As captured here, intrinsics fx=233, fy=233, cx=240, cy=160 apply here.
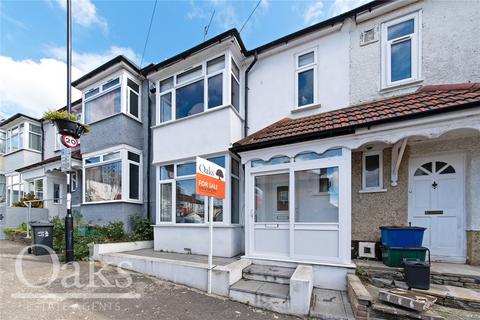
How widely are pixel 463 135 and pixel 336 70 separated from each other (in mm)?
3437

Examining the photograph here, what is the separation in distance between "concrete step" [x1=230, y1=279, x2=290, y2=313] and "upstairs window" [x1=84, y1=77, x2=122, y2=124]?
7860 millimetres

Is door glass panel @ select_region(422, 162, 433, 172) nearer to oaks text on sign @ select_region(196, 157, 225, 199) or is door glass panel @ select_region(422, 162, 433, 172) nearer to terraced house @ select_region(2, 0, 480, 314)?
terraced house @ select_region(2, 0, 480, 314)

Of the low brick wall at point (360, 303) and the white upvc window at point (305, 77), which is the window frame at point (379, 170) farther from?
the low brick wall at point (360, 303)

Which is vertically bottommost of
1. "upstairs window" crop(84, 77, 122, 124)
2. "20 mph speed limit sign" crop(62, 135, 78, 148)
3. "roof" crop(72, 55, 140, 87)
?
"20 mph speed limit sign" crop(62, 135, 78, 148)

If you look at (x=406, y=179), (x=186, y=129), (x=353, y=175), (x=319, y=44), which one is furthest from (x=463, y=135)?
(x=186, y=129)

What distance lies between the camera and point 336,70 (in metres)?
6.86

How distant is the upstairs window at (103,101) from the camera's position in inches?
366

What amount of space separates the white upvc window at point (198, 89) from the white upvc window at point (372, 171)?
4.25m

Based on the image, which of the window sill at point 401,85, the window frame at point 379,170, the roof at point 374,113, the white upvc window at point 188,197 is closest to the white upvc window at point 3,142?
the white upvc window at point 188,197

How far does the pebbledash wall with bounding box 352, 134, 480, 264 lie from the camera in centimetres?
523

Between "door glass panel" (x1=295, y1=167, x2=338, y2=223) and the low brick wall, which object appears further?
"door glass panel" (x1=295, y1=167, x2=338, y2=223)

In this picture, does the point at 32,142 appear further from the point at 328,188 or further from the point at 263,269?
the point at 328,188

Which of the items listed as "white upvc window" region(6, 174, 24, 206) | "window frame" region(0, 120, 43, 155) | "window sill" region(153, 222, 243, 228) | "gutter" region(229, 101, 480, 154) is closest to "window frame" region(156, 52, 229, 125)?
"gutter" region(229, 101, 480, 154)

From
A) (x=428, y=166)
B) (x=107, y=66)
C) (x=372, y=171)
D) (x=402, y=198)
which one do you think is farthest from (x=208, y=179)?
(x=107, y=66)
